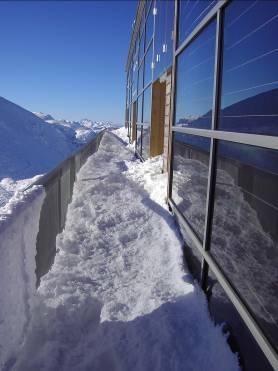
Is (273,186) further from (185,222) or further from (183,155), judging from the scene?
(183,155)

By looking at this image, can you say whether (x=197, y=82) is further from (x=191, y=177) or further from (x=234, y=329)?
(x=234, y=329)

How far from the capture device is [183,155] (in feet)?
15.5

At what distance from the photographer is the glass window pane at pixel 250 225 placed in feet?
6.47

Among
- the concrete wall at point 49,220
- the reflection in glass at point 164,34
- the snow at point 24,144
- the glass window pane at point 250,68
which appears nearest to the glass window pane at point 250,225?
the glass window pane at point 250,68

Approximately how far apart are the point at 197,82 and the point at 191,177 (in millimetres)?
1028

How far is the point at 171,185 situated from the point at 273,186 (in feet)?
11.9

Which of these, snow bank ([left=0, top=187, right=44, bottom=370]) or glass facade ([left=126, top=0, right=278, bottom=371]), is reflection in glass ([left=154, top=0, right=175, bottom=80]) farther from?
snow bank ([left=0, top=187, right=44, bottom=370])

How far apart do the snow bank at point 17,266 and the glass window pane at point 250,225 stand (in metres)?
1.43

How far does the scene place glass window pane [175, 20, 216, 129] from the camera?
3.36m

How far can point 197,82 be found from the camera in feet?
13.2

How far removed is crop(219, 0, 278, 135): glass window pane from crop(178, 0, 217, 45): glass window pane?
2.15 ft

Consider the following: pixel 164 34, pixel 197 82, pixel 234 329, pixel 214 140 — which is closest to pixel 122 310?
pixel 234 329

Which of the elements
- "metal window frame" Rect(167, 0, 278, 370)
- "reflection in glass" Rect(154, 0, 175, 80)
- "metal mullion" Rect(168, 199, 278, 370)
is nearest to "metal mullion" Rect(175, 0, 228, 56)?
"metal window frame" Rect(167, 0, 278, 370)

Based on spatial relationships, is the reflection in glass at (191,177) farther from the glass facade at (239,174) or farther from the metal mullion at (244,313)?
the metal mullion at (244,313)
